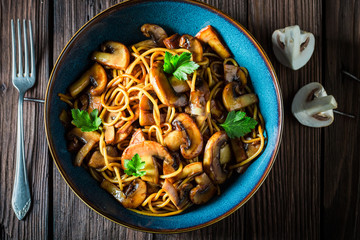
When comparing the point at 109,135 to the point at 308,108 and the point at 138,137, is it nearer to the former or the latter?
the point at 138,137

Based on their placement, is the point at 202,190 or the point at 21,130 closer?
the point at 202,190

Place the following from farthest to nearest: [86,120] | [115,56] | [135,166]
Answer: [115,56]
[86,120]
[135,166]

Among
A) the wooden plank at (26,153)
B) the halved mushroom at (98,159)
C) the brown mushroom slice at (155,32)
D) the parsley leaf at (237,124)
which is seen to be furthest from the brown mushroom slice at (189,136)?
the wooden plank at (26,153)

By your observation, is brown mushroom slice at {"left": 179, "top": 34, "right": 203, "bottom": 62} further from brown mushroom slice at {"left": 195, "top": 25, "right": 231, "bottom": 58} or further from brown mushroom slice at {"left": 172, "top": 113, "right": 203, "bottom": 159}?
brown mushroom slice at {"left": 172, "top": 113, "right": 203, "bottom": 159}

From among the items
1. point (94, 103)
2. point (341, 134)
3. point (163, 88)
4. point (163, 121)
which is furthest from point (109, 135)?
point (341, 134)

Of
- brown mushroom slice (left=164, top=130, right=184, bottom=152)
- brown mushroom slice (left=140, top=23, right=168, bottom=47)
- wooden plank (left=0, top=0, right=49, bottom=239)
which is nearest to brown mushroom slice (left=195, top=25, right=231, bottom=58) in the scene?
brown mushroom slice (left=140, top=23, right=168, bottom=47)

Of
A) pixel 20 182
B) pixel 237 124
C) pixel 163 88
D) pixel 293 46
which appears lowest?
pixel 20 182

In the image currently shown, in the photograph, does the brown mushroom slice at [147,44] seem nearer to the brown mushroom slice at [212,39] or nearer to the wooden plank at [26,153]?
the brown mushroom slice at [212,39]
